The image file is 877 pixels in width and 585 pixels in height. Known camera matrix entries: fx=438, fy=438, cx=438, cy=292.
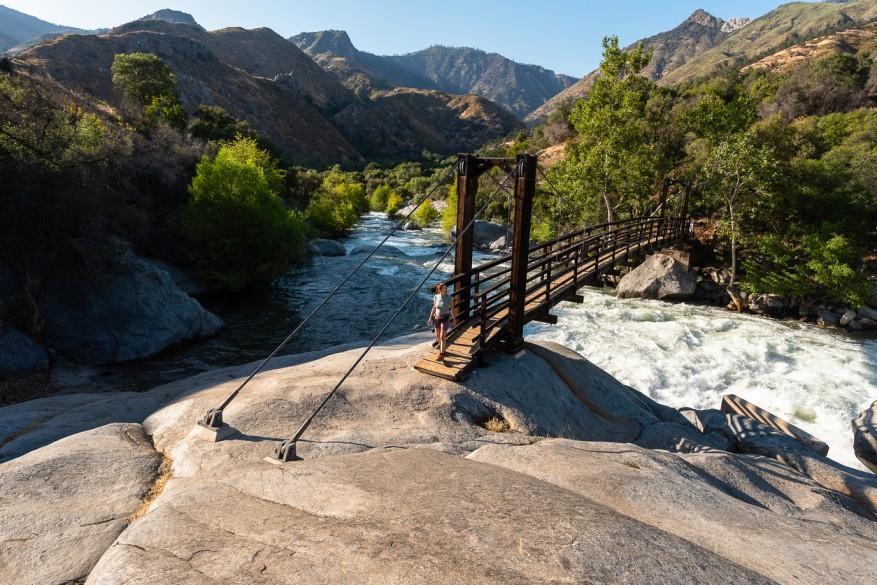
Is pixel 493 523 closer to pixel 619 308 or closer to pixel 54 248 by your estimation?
pixel 54 248

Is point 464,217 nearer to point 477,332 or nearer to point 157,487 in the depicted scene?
point 477,332

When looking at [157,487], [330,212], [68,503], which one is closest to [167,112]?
A: [330,212]

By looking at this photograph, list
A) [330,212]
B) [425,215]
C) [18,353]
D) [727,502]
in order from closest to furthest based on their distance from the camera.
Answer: [727,502], [18,353], [330,212], [425,215]

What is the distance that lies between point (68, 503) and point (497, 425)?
6.50 metres

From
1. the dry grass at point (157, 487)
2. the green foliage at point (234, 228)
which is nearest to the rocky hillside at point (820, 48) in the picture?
the green foliage at point (234, 228)

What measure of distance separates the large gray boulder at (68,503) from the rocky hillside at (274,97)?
78239 millimetres

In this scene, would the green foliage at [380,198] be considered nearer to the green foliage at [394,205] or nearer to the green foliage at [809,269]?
the green foliage at [394,205]

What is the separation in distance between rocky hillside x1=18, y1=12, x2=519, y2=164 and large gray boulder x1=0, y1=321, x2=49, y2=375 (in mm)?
67291

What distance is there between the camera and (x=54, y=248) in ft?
52.2

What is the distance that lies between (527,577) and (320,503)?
2.34m

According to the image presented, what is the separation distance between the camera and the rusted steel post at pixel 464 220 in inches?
432

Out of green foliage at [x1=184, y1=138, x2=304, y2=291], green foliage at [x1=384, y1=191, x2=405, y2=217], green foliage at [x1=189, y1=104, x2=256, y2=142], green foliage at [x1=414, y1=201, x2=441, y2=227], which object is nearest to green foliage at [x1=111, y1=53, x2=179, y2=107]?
green foliage at [x1=189, y1=104, x2=256, y2=142]

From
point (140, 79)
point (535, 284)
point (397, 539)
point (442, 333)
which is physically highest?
point (140, 79)

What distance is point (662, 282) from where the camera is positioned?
27219 millimetres
